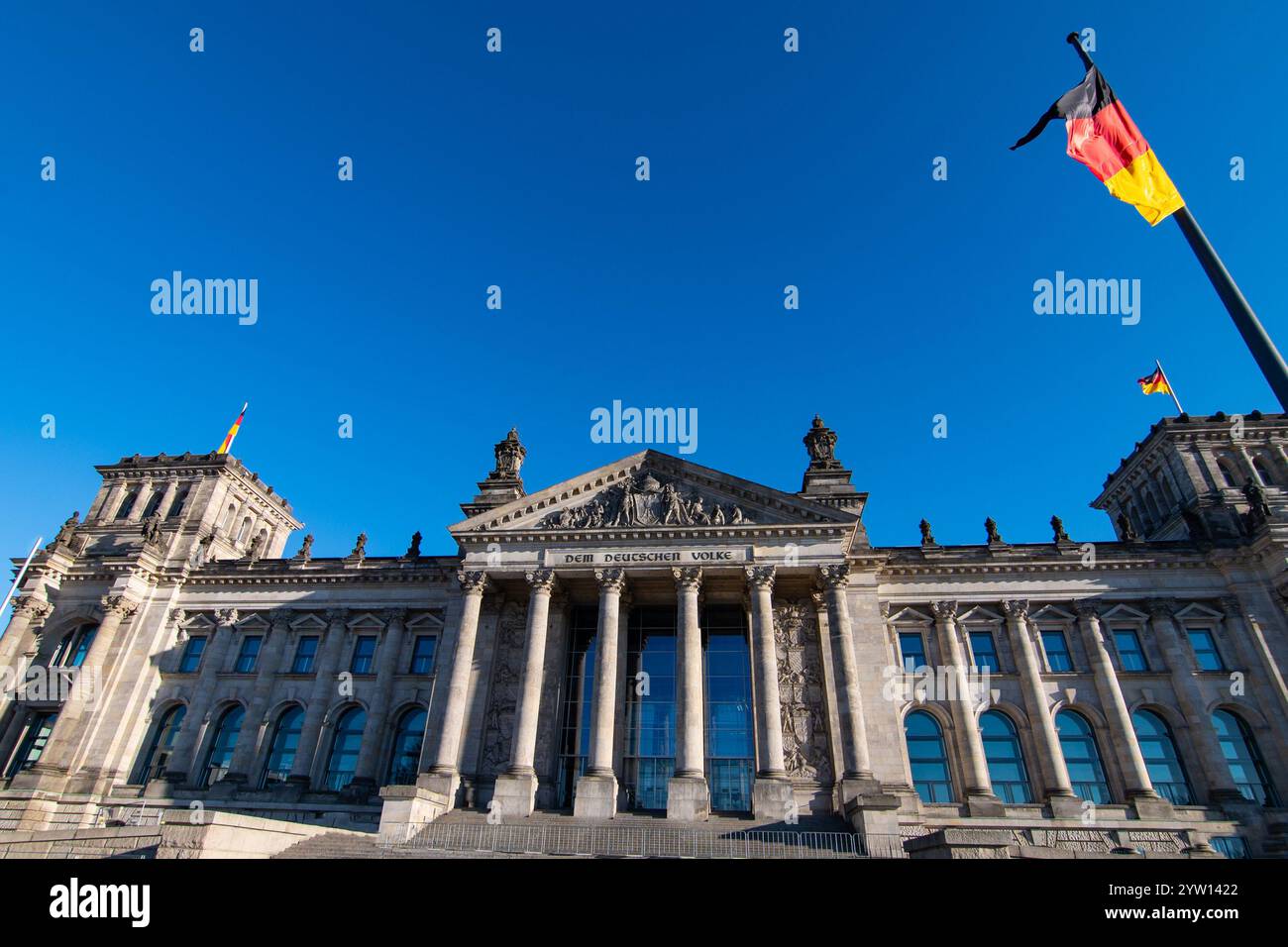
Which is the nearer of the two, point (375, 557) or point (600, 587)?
point (600, 587)

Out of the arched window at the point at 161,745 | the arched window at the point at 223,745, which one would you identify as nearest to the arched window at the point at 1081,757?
the arched window at the point at 223,745

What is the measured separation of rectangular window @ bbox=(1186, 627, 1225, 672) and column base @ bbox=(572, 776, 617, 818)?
27.5 m

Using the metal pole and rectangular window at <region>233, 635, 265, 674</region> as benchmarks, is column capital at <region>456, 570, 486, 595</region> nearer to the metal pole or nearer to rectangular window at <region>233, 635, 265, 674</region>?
rectangular window at <region>233, 635, 265, 674</region>

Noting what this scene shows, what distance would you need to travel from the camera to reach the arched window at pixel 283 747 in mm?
34469

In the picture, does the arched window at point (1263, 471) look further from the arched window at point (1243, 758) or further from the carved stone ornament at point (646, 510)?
the carved stone ornament at point (646, 510)

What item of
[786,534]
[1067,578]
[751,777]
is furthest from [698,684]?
[1067,578]

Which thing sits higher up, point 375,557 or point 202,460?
point 202,460

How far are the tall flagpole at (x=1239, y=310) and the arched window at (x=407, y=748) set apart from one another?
110 feet

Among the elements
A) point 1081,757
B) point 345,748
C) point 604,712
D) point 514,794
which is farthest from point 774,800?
point 345,748

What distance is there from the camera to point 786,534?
31.2 metres

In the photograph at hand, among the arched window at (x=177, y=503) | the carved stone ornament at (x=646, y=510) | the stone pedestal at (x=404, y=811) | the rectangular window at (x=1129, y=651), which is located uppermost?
the arched window at (x=177, y=503)

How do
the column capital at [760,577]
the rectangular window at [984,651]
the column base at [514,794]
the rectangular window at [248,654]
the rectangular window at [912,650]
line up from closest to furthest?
the column base at [514,794]
the column capital at [760,577]
the rectangular window at [984,651]
the rectangular window at [912,650]
the rectangular window at [248,654]

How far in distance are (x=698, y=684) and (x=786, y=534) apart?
7.79 m
